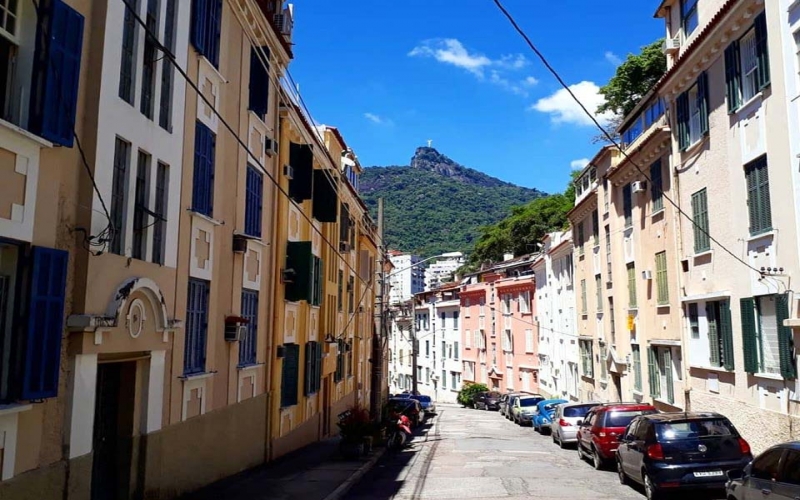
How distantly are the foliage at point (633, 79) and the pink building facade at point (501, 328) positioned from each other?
13532mm

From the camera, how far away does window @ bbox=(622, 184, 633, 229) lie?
2523 centimetres

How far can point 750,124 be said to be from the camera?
1525 centimetres

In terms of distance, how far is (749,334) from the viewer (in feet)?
50.7

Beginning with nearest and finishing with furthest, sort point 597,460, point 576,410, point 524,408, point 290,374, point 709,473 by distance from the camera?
point 709,473 → point 597,460 → point 290,374 → point 576,410 → point 524,408

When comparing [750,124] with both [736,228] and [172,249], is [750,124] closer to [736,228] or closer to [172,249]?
[736,228]

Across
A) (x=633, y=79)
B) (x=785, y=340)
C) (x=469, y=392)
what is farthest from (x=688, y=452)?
(x=469, y=392)

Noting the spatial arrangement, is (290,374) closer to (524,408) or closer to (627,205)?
(627,205)

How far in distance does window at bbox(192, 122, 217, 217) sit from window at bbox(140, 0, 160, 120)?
1.68m

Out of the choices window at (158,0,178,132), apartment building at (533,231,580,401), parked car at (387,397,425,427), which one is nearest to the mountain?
apartment building at (533,231,580,401)

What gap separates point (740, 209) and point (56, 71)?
46.4ft

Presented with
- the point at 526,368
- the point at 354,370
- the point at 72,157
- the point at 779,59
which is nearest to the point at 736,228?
the point at 779,59

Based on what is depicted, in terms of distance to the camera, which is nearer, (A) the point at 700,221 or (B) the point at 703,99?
(B) the point at 703,99

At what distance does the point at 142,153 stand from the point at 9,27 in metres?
2.97

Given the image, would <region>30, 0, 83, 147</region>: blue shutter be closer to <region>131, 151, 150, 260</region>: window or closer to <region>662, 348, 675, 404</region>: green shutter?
<region>131, 151, 150, 260</region>: window
